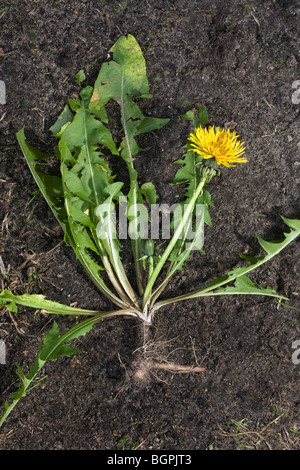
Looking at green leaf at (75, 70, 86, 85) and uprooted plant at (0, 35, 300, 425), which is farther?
green leaf at (75, 70, 86, 85)

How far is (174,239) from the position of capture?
1.93 meters

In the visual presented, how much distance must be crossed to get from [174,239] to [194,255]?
0.67 ft

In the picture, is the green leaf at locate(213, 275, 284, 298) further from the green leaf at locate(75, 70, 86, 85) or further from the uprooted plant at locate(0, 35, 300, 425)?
the green leaf at locate(75, 70, 86, 85)

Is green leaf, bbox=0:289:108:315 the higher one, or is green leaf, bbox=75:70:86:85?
green leaf, bbox=75:70:86:85

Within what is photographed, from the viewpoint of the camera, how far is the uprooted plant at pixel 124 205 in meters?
1.86

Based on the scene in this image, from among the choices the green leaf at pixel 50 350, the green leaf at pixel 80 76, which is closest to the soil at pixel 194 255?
the green leaf at pixel 80 76

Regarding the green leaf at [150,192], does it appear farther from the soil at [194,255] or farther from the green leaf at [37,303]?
the green leaf at [37,303]

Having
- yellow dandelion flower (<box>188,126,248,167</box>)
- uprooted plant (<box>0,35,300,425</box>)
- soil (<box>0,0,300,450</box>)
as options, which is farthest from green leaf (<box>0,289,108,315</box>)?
yellow dandelion flower (<box>188,126,248,167</box>)

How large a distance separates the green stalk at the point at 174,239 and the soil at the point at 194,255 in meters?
0.16

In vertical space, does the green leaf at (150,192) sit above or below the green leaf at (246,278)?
above

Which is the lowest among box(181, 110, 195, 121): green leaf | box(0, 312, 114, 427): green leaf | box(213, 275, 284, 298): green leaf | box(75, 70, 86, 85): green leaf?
box(0, 312, 114, 427): green leaf

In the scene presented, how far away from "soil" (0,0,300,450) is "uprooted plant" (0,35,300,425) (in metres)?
0.09

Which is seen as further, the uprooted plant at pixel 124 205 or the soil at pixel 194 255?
the soil at pixel 194 255

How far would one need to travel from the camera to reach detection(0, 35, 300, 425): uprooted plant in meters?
1.86
